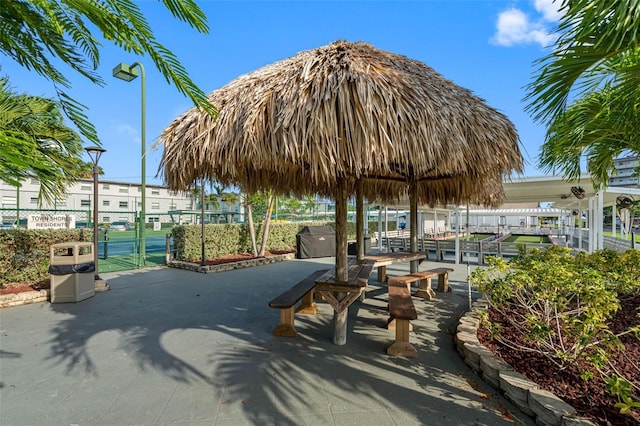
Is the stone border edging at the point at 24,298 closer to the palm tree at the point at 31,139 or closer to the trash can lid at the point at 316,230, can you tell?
the palm tree at the point at 31,139

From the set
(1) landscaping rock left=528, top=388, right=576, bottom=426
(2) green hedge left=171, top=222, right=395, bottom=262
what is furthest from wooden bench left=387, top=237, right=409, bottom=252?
(1) landscaping rock left=528, top=388, right=576, bottom=426

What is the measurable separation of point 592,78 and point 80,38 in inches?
165

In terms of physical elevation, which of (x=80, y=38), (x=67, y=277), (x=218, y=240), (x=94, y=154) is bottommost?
(x=67, y=277)

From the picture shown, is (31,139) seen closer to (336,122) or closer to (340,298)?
(336,122)

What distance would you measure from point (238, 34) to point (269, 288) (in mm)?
5803

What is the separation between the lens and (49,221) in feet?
26.2

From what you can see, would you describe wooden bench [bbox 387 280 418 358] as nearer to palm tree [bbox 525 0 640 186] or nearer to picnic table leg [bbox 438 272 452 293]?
palm tree [bbox 525 0 640 186]

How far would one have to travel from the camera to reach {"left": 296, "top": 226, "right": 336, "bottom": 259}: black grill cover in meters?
12.8

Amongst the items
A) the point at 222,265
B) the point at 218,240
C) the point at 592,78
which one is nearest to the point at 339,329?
the point at 592,78

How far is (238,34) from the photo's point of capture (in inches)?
243

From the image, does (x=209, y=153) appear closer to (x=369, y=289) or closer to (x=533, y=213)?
(x=369, y=289)

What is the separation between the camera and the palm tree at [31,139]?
863 mm

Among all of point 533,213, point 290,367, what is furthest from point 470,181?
point 533,213

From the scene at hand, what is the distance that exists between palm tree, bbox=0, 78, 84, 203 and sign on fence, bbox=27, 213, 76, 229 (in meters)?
5.04
